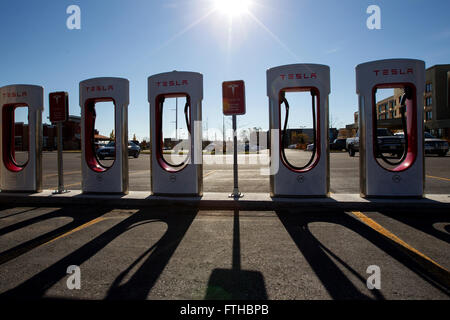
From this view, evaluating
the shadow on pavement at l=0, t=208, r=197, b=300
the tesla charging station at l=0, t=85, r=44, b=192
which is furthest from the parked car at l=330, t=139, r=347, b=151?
the shadow on pavement at l=0, t=208, r=197, b=300

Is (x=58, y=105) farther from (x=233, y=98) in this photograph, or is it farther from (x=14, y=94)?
(x=233, y=98)

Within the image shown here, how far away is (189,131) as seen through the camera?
6.19m

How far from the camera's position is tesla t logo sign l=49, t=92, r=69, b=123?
21.9 feet

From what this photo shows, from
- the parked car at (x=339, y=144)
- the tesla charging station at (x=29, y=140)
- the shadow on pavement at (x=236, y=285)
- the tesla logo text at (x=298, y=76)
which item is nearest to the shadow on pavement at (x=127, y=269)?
the shadow on pavement at (x=236, y=285)

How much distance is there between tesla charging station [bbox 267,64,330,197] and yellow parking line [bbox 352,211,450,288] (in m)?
1.61

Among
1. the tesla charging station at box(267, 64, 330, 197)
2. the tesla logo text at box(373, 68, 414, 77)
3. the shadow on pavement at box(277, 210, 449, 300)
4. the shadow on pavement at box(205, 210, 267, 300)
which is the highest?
the tesla logo text at box(373, 68, 414, 77)

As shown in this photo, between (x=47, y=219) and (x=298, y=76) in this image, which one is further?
(x=298, y=76)

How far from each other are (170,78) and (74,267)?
14.5ft

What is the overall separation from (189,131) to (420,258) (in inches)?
183

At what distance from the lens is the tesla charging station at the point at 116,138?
641 centimetres

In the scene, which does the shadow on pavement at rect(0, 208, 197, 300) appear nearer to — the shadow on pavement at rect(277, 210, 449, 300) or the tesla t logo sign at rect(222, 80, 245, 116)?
the shadow on pavement at rect(277, 210, 449, 300)

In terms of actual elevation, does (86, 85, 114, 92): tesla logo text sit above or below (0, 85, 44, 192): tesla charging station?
above

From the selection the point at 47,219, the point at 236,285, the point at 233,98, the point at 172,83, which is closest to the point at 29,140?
the point at 47,219
